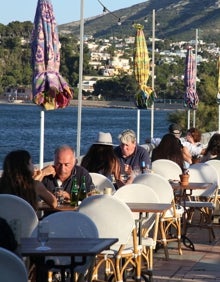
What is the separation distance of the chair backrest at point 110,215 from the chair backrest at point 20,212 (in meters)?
0.73

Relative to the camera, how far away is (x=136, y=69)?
68.5ft

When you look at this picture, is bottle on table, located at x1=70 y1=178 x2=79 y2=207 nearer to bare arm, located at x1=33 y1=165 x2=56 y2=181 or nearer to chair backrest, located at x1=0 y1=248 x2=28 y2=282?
bare arm, located at x1=33 y1=165 x2=56 y2=181

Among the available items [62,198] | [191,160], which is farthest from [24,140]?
[62,198]

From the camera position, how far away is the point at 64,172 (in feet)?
31.5

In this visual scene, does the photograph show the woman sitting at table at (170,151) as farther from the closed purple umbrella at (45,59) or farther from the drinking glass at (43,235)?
the drinking glass at (43,235)

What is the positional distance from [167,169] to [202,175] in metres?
0.52

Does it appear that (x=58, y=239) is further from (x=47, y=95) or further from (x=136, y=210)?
(x=47, y=95)

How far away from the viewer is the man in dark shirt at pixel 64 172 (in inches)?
374

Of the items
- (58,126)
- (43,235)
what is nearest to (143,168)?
(43,235)

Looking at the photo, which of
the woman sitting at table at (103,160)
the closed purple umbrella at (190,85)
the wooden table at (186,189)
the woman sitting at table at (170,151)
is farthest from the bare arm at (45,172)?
the closed purple umbrella at (190,85)

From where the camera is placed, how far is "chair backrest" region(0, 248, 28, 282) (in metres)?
5.41

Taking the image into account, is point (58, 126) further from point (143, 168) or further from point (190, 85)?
point (143, 168)

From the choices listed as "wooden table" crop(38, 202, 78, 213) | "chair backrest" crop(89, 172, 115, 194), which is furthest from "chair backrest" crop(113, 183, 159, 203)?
"chair backrest" crop(89, 172, 115, 194)

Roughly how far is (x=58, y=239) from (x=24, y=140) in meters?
57.9
